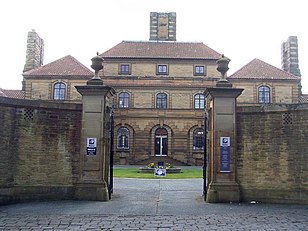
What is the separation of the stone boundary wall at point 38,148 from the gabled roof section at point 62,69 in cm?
2881

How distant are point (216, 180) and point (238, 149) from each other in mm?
1224

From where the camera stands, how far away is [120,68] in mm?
41281

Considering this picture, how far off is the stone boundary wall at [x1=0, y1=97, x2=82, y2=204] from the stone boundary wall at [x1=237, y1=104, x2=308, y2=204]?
540cm

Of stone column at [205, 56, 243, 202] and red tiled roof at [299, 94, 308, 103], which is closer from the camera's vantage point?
stone column at [205, 56, 243, 202]

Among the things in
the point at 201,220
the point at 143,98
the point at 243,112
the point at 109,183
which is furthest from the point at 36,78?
the point at 201,220

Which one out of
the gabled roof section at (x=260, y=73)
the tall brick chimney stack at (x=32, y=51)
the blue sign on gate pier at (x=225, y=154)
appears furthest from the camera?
the tall brick chimney stack at (x=32, y=51)

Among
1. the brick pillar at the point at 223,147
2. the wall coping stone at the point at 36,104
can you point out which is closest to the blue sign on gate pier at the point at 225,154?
the brick pillar at the point at 223,147

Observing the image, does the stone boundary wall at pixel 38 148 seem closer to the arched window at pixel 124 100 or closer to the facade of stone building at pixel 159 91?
the facade of stone building at pixel 159 91

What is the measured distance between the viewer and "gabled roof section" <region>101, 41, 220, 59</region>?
42062 mm

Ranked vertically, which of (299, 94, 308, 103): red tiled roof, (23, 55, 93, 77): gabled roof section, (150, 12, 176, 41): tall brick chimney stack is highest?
(150, 12, 176, 41): tall brick chimney stack

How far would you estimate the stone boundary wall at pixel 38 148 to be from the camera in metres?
11.5

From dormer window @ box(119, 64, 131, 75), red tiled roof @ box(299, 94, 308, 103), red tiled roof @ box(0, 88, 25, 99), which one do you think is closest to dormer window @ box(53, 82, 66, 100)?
red tiled roof @ box(0, 88, 25, 99)

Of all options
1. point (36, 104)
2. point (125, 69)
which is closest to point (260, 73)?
point (125, 69)

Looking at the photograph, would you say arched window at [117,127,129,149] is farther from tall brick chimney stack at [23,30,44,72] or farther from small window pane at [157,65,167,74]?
tall brick chimney stack at [23,30,44,72]
